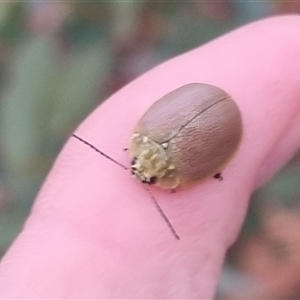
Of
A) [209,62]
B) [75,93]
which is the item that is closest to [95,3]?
[75,93]

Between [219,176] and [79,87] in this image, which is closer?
[219,176]

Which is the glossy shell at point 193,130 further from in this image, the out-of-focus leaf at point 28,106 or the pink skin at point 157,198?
the out-of-focus leaf at point 28,106

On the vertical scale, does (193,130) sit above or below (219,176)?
above

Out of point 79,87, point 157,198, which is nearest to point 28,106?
point 79,87

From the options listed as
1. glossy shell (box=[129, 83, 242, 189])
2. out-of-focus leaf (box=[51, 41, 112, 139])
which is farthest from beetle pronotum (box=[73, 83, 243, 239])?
out-of-focus leaf (box=[51, 41, 112, 139])

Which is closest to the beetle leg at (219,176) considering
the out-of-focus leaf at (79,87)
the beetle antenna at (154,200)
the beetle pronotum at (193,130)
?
the beetle pronotum at (193,130)

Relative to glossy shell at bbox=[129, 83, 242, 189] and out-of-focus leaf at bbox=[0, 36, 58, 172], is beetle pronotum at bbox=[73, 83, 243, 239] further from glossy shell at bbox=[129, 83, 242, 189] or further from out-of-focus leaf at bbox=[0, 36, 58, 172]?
out-of-focus leaf at bbox=[0, 36, 58, 172]

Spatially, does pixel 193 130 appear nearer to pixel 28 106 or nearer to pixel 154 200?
pixel 154 200
